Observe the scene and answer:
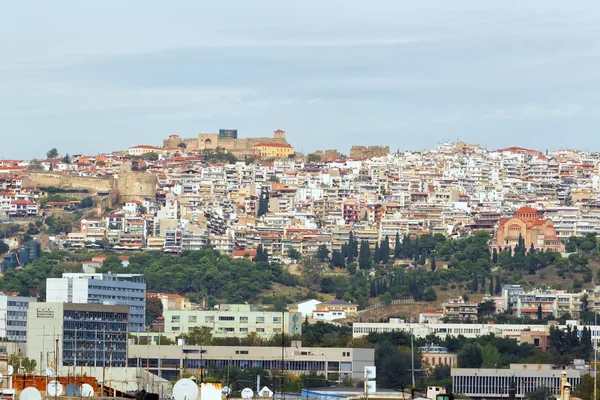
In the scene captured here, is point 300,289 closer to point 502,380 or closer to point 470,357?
point 470,357

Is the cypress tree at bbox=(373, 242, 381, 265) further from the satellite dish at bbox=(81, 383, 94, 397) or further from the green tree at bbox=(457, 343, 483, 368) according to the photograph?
the satellite dish at bbox=(81, 383, 94, 397)

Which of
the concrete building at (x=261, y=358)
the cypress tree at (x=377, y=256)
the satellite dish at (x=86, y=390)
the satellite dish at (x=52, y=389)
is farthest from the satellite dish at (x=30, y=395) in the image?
the cypress tree at (x=377, y=256)

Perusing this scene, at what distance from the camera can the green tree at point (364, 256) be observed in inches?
6309

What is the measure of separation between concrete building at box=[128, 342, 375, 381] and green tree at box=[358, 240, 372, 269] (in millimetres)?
64905

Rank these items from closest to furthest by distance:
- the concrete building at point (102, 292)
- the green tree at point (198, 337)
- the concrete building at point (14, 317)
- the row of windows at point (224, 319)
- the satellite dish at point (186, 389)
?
1. the satellite dish at point (186, 389)
2. the green tree at point (198, 337)
3. the concrete building at point (14, 317)
4. the concrete building at point (102, 292)
5. the row of windows at point (224, 319)

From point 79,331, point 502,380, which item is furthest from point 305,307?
point 502,380

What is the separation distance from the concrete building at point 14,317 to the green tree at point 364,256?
Answer: 53.4 m

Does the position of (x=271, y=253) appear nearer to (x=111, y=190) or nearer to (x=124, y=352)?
(x=111, y=190)

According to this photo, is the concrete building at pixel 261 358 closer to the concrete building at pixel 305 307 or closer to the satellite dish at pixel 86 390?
the concrete building at pixel 305 307

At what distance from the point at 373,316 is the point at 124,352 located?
44.8 meters

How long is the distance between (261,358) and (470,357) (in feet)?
49.7

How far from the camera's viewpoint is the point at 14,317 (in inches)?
4141

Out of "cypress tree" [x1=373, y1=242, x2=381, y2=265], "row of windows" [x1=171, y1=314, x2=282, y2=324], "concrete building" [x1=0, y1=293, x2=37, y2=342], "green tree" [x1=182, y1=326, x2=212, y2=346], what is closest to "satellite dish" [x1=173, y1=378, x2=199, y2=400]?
"green tree" [x1=182, y1=326, x2=212, y2=346]

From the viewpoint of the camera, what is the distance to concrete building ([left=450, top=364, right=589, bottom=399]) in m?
88.7
